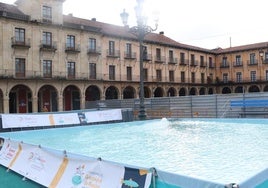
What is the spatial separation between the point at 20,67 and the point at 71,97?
6.82 m

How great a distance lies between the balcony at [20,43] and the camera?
2869 centimetres

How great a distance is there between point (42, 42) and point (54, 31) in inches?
74.4

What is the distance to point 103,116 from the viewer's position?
740 inches

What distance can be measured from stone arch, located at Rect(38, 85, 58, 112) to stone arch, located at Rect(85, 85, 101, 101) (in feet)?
14.1

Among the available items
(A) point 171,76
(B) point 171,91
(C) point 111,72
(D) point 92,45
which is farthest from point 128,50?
(B) point 171,91

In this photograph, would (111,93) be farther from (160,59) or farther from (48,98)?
(160,59)

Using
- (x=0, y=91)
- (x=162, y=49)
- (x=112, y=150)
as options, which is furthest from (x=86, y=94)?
(x=112, y=150)

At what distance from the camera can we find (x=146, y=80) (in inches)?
1561

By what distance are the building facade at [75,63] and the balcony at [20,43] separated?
3.7 inches

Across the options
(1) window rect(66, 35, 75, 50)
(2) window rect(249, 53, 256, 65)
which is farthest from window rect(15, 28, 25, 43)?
(2) window rect(249, 53, 256, 65)

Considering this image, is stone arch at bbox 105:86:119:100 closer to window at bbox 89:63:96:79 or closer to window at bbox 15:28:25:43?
window at bbox 89:63:96:79

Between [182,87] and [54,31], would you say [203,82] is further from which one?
[54,31]

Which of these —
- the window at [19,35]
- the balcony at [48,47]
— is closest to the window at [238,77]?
the balcony at [48,47]

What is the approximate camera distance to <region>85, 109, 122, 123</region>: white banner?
18.0m
